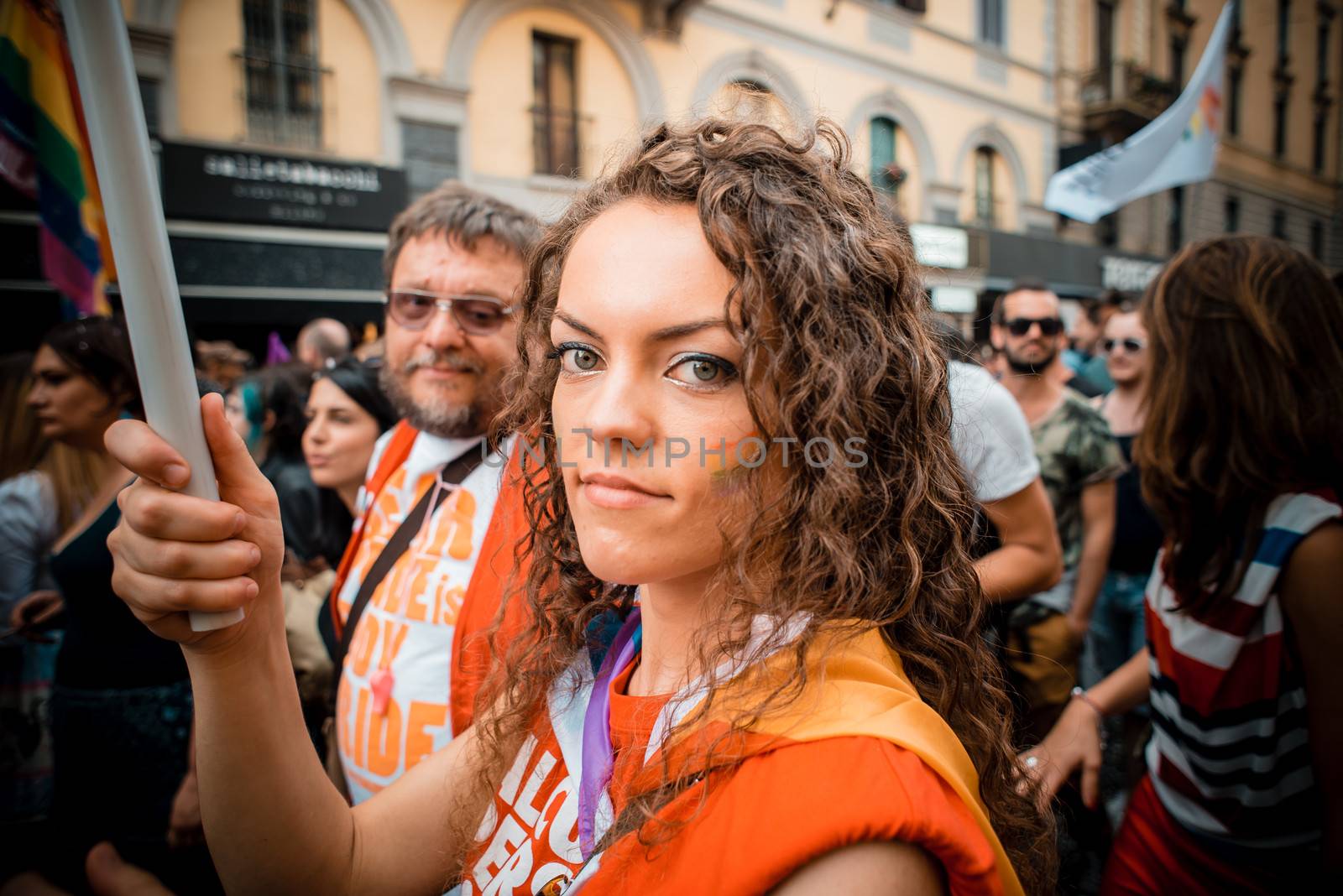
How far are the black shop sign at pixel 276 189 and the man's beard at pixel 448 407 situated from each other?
6.93 m

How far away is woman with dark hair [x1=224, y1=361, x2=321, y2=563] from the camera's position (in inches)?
119

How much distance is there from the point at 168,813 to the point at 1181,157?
633 centimetres

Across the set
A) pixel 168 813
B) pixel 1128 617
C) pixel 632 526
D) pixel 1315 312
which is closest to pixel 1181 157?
pixel 1128 617

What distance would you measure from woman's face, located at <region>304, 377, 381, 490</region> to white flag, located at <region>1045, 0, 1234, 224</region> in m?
4.21

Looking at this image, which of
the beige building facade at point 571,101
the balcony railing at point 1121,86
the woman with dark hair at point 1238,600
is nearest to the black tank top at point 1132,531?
the woman with dark hair at point 1238,600

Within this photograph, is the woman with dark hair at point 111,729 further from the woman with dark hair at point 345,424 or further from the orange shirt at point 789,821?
the orange shirt at point 789,821

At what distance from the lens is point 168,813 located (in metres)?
2.11

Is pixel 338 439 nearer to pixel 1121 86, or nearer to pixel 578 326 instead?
pixel 578 326

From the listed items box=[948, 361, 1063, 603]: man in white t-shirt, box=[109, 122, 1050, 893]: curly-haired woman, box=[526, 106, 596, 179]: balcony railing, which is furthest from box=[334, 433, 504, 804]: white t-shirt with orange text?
box=[526, 106, 596, 179]: balcony railing

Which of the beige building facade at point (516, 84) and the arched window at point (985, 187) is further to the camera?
the arched window at point (985, 187)

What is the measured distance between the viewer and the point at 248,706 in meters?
0.94

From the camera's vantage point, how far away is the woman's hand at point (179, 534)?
73 centimetres

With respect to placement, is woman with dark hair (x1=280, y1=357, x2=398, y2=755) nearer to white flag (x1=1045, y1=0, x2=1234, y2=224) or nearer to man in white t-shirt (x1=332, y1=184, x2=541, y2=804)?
man in white t-shirt (x1=332, y1=184, x2=541, y2=804)

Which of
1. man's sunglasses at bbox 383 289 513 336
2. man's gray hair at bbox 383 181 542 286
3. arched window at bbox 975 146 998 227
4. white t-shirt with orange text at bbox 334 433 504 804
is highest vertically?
arched window at bbox 975 146 998 227
